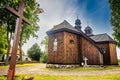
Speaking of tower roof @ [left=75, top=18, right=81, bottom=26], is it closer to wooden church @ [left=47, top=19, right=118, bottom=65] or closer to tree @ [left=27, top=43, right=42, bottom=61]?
wooden church @ [left=47, top=19, right=118, bottom=65]

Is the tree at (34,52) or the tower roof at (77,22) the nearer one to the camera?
the tower roof at (77,22)

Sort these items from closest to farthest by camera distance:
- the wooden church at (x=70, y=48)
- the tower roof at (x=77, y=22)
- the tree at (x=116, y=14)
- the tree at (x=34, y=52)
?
the tree at (x=116, y=14) → the wooden church at (x=70, y=48) → the tower roof at (x=77, y=22) → the tree at (x=34, y=52)

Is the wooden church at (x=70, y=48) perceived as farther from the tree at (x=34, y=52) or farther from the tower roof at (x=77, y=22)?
the tree at (x=34, y=52)

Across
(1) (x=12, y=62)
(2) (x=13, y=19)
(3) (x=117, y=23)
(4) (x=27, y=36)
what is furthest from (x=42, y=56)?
(1) (x=12, y=62)

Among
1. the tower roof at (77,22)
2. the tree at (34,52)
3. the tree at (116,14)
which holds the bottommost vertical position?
the tree at (34,52)

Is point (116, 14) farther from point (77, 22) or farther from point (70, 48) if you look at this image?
point (77, 22)

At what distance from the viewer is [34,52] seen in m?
49.3

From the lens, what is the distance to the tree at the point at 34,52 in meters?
49.4

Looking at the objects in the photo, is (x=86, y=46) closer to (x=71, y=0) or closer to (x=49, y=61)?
(x=49, y=61)

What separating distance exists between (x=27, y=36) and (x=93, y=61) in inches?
827

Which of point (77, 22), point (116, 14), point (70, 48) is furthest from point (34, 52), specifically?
point (116, 14)

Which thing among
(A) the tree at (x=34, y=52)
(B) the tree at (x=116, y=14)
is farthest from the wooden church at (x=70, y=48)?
(A) the tree at (x=34, y=52)

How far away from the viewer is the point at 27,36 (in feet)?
123

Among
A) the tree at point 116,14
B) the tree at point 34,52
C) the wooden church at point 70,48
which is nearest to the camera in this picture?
the tree at point 116,14
